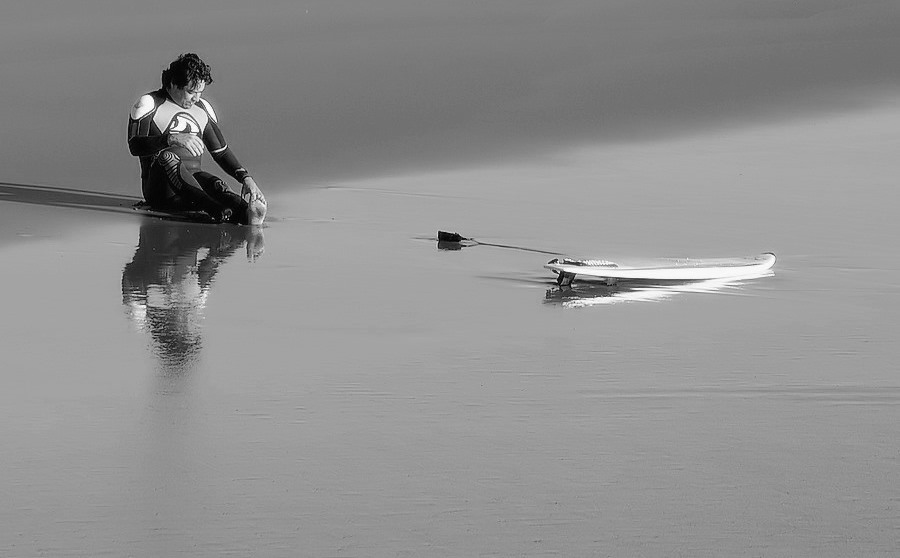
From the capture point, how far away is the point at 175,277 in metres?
6.37

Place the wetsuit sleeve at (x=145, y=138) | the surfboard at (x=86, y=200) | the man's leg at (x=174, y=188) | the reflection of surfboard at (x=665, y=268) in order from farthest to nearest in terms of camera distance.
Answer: the wetsuit sleeve at (x=145, y=138), the surfboard at (x=86, y=200), the man's leg at (x=174, y=188), the reflection of surfboard at (x=665, y=268)

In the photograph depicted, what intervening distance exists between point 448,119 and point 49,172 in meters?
3.31

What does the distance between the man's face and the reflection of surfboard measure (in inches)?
105

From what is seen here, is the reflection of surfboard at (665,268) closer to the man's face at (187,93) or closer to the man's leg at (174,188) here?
the man's leg at (174,188)

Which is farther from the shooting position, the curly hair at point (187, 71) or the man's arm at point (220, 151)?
the man's arm at point (220, 151)

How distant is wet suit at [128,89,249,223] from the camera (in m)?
7.84

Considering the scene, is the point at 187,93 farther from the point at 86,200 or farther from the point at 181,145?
the point at 86,200

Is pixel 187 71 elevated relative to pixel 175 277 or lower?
elevated

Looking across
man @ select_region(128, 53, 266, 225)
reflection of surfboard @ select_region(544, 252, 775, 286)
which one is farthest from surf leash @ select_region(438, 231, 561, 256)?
man @ select_region(128, 53, 266, 225)

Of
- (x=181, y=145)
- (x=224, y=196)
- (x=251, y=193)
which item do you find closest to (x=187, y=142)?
(x=181, y=145)

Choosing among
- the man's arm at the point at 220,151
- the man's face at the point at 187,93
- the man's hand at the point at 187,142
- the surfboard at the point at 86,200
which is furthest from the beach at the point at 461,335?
the man's face at the point at 187,93

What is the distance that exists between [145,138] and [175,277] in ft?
6.27

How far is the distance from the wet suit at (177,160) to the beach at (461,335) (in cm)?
21

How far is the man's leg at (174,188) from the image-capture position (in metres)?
7.81
